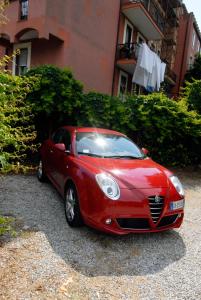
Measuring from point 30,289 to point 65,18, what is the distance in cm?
1010

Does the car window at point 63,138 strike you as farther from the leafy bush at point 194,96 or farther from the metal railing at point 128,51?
the metal railing at point 128,51

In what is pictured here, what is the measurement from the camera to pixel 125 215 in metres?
3.71

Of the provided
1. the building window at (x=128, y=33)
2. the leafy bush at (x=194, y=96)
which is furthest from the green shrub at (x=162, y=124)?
the building window at (x=128, y=33)

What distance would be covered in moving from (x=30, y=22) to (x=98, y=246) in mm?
9041

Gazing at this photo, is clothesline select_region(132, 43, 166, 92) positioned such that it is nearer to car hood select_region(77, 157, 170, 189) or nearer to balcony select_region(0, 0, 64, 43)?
balcony select_region(0, 0, 64, 43)

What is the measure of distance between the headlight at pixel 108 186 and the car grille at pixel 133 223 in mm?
334

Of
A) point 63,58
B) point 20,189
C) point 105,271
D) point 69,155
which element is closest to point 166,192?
point 105,271

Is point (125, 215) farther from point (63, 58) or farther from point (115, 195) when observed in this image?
point (63, 58)

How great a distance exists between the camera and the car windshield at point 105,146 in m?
4.81

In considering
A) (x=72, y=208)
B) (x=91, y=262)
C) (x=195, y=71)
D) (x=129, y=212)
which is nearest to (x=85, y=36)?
(x=72, y=208)

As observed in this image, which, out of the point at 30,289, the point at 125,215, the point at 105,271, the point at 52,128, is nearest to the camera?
the point at 30,289

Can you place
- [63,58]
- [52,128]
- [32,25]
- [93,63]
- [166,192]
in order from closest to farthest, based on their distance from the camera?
[166,192] → [52,128] → [32,25] → [63,58] → [93,63]

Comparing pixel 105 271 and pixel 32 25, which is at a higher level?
pixel 32 25

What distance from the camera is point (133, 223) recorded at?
380 centimetres
